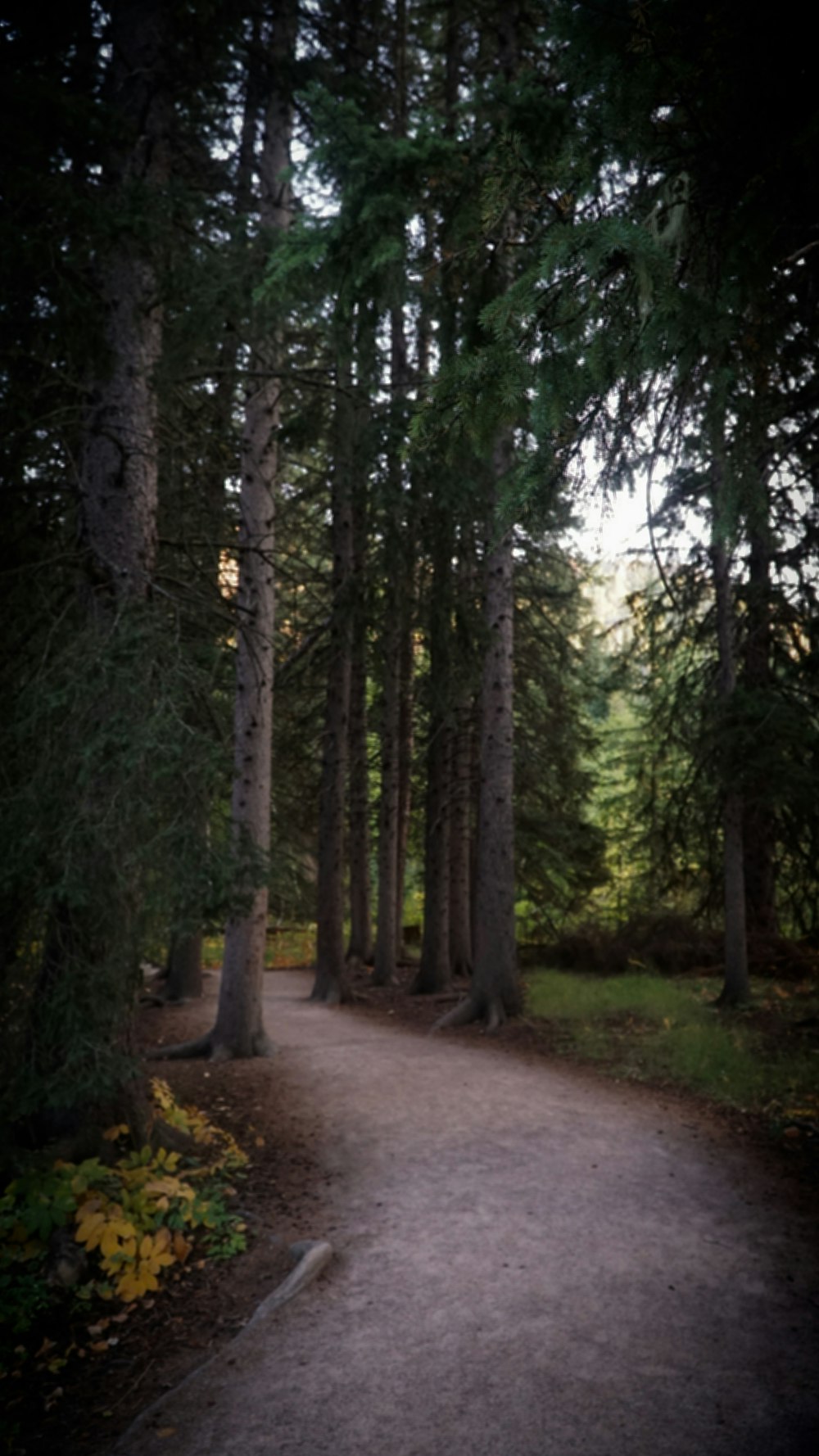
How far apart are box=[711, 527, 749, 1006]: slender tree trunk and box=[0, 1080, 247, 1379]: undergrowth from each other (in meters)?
8.38

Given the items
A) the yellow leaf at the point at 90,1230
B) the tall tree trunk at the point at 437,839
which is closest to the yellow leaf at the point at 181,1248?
the yellow leaf at the point at 90,1230

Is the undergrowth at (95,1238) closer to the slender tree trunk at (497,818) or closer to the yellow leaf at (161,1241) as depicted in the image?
the yellow leaf at (161,1241)

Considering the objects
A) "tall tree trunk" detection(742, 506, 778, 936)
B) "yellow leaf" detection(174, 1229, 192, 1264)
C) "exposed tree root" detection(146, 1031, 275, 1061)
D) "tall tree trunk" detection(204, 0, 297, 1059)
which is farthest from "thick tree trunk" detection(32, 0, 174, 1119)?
"tall tree trunk" detection(742, 506, 778, 936)

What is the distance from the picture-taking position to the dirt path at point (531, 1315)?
11.4 feet

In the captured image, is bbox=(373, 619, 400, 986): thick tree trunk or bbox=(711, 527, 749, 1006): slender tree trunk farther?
bbox=(373, 619, 400, 986): thick tree trunk

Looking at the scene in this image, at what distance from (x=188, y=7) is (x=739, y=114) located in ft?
19.4

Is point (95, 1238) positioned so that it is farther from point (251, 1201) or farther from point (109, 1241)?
point (251, 1201)

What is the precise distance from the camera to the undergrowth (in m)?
4.48

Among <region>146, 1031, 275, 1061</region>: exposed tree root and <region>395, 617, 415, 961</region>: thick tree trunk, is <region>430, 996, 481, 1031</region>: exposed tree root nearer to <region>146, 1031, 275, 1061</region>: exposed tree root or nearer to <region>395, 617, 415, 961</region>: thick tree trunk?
<region>146, 1031, 275, 1061</region>: exposed tree root

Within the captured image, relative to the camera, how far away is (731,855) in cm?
1178

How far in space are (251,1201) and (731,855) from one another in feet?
27.7

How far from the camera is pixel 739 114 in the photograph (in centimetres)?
313

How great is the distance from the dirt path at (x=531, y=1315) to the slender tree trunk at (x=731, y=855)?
4895mm

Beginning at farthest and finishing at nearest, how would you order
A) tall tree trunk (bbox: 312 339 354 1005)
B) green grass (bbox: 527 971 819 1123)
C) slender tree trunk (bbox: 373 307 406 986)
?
slender tree trunk (bbox: 373 307 406 986) < tall tree trunk (bbox: 312 339 354 1005) < green grass (bbox: 527 971 819 1123)
